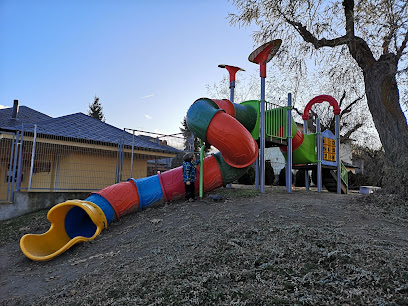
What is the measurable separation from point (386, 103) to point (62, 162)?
1079cm

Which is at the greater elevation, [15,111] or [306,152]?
[15,111]

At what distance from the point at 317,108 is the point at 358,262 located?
1035 inches

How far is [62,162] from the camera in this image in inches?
416

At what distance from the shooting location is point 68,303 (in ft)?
10.7

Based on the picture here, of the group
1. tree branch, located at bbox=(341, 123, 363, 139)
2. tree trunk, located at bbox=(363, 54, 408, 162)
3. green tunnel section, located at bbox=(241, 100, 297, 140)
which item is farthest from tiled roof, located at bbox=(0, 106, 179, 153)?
tree branch, located at bbox=(341, 123, 363, 139)

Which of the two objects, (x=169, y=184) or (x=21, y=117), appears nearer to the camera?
(x=169, y=184)

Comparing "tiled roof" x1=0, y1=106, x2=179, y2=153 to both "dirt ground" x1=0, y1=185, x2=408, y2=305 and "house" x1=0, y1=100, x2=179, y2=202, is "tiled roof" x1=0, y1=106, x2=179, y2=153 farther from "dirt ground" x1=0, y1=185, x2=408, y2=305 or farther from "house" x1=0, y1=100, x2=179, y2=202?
"dirt ground" x1=0, y1=185, x2=408, y2=305

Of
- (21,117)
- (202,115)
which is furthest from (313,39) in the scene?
(21,117)

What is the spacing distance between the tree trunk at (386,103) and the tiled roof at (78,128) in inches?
311

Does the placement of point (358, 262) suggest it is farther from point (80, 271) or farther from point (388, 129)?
point (388, 129)

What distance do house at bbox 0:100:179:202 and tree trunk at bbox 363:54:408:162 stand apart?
792cm

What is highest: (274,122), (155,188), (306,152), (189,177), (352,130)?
(352,130)

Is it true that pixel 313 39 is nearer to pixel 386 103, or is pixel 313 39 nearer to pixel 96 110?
pixel 386 103

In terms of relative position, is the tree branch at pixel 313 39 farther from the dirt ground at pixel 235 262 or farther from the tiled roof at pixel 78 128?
the tiled roof at pixel 78 128
